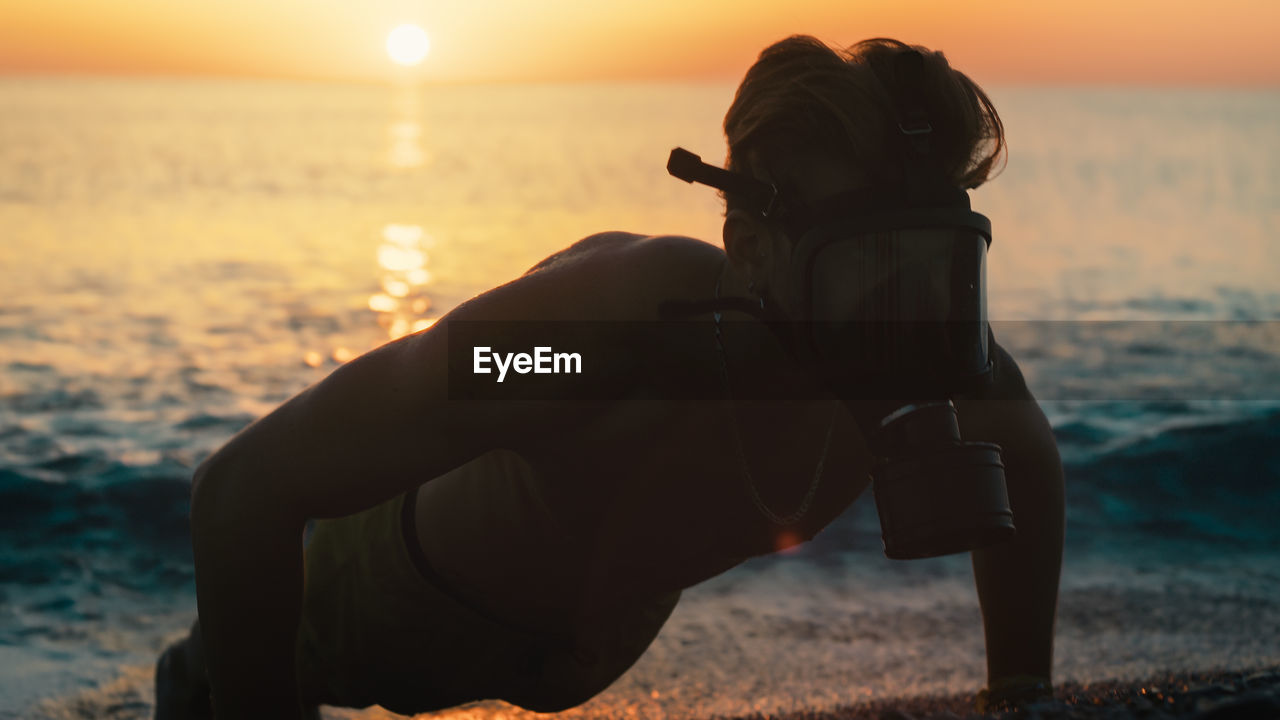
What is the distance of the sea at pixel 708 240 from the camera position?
457cm

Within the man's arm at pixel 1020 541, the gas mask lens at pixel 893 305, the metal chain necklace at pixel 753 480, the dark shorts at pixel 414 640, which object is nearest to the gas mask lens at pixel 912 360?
the gas mask lens at pixel 893 305

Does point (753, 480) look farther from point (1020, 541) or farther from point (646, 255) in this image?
point (1020, 541)

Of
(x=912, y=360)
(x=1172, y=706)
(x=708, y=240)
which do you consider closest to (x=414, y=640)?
(x=912, y=360)

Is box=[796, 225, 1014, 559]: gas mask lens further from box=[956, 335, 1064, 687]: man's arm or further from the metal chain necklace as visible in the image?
box=[956, 335, 1064, 687]: man's arm

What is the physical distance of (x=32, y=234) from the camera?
15961mm

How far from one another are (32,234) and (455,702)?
15.8m

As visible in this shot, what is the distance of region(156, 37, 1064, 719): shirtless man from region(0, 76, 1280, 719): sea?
1.17 meters

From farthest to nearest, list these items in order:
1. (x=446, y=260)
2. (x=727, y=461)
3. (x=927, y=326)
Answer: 1. (x=446, y=260)
2. (x=727, y=461)
3. (x=927, y=326)

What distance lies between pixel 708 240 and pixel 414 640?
9528 mm

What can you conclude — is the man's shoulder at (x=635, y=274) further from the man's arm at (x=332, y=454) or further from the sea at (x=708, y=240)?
the sea at (x=708, y=240)

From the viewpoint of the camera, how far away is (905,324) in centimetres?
201

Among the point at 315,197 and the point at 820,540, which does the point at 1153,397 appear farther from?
the point at 315,197

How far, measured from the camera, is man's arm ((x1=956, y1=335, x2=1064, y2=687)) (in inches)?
109

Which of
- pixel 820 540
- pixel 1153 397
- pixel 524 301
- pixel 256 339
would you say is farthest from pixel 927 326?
pixel 256 339
